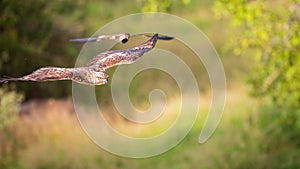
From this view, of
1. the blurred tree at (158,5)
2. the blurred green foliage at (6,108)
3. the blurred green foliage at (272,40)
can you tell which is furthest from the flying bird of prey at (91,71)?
the blurred green foliage at (6,108)

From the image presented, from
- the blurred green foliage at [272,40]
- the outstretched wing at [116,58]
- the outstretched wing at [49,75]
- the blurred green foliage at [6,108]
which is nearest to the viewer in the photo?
the outstretched wing at [49,75]

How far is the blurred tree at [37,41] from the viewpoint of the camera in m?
12.8

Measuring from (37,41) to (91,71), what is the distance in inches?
326

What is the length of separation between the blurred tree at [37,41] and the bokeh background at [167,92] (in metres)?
0.02

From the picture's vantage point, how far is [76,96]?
553 inches

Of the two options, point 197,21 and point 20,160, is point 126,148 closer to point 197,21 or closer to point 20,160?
point 20,160

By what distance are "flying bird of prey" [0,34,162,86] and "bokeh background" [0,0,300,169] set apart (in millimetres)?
2859

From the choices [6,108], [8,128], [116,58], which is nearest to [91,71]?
[116,58]

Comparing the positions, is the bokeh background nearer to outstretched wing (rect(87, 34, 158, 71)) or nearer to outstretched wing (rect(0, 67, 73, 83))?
outstretched wing (rect(87, 34, 158, 71))

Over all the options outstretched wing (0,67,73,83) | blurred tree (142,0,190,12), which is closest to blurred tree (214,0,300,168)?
blurred tree (142,0,190,12)

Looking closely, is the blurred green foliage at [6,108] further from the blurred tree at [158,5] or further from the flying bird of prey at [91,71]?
the flying bird of prey at [91,71]

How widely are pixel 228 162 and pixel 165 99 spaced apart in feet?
14.5

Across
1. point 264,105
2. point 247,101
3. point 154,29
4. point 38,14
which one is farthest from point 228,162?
point 154,29

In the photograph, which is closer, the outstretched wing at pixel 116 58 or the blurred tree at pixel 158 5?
the outstretched wing at pixel 116 58
